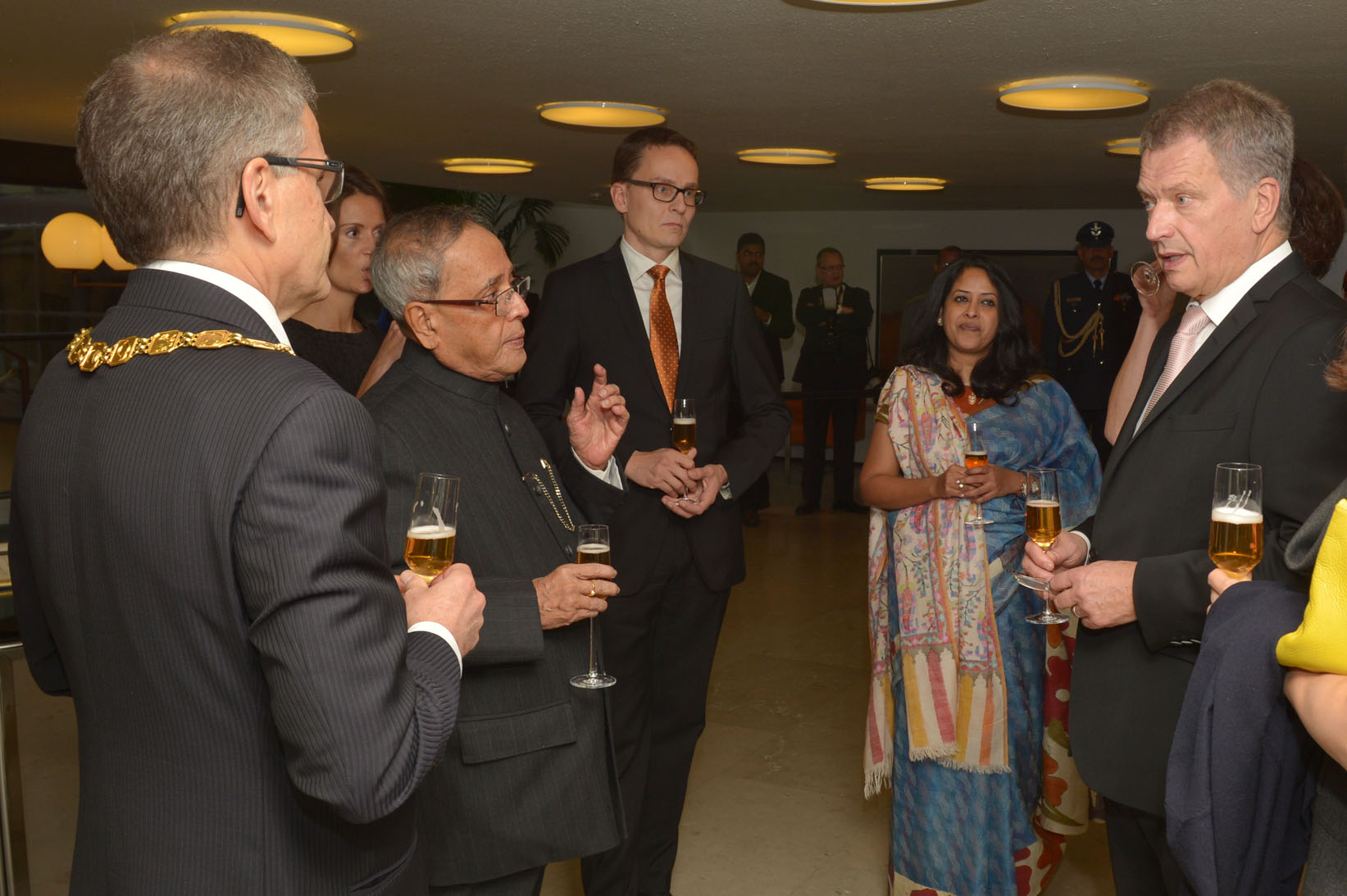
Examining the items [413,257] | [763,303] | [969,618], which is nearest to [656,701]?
[969,618]

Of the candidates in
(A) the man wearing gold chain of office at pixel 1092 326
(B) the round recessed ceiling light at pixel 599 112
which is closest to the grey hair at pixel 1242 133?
(B) the round recessed ceiling light at pixel 599 112

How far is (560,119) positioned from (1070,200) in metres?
6.11

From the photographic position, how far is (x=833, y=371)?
9.13 meters

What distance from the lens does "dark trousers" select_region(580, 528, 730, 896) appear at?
9.53 feet

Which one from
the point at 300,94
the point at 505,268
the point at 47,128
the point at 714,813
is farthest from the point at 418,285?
the point at 47,128

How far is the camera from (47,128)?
5.64m

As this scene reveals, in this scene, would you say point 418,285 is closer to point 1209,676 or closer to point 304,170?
point 304,170

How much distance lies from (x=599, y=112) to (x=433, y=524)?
10.3 ft

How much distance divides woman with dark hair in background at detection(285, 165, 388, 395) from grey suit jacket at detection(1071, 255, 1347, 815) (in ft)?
6.39

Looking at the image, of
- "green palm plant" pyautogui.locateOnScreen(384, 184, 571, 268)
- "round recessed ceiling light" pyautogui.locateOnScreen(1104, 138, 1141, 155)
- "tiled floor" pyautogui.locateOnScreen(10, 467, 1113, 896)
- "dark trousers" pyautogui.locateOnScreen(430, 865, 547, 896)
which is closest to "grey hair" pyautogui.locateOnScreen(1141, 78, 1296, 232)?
"dark trousers" pyautogui.locateOnScreen(430, 865, 547, 896)

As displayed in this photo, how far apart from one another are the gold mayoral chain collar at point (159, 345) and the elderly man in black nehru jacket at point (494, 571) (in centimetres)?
77

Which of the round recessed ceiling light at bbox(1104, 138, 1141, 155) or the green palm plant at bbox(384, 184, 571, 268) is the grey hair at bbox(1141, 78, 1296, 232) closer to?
the round recessed ceiling light at bbox(1104, 138, 1141, 155)

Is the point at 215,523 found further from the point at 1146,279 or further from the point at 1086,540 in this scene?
the point at 1146,279

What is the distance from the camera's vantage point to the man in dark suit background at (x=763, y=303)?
865cm
